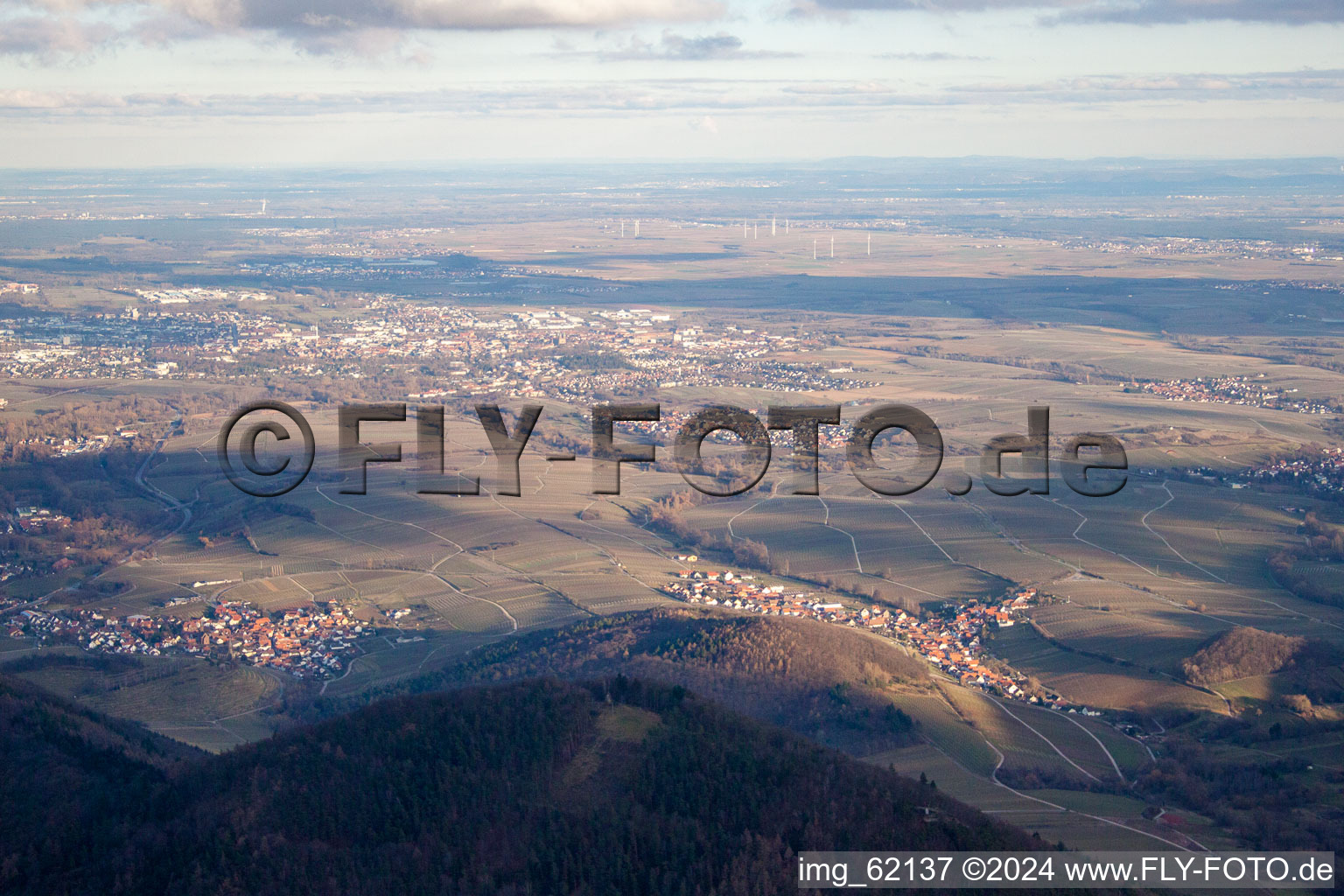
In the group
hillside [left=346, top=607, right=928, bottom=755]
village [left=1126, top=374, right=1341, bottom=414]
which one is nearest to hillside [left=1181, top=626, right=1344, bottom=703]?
hillside [left=346, top=607, right=928, bottom=755]

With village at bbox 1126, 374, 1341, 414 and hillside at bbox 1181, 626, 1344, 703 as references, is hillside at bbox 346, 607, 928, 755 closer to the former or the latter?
hillside at bbox 1181, 626, 1344, 703

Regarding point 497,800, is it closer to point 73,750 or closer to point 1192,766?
point 73,750

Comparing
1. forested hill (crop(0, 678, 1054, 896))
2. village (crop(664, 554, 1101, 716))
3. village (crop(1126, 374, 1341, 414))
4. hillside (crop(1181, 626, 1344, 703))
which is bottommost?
village (crop(664, 554, 1101, 716))

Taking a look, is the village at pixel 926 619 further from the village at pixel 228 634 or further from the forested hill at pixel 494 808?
the forested hill at pixel 494 808

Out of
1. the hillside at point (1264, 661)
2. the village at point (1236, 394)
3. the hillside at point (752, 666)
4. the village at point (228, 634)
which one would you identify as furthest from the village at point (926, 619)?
the village at point (1236, 394)

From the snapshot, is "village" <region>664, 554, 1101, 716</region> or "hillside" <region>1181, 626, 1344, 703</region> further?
"village" <region>664, 554, 1101, 716</region>

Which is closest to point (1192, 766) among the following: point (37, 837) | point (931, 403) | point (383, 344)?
point (37, 837)
